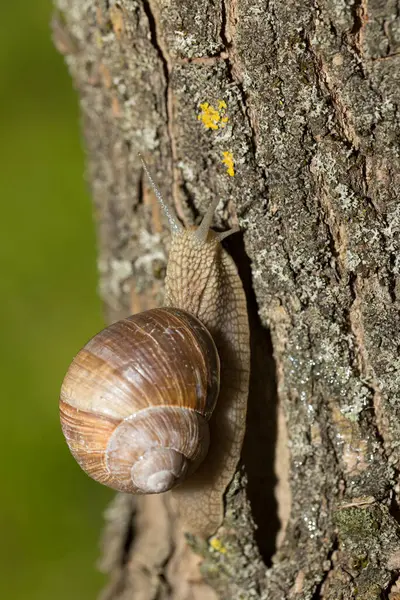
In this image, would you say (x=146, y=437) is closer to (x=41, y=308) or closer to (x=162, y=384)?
(x=162, y=384)

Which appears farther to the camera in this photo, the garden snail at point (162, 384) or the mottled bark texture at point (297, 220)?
the garden snail at point (162, 384)

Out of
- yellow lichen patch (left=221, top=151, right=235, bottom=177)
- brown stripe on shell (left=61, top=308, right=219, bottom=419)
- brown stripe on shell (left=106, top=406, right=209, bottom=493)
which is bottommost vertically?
brown stripe on shell (left=106, top=406, right=209, bottom=493)

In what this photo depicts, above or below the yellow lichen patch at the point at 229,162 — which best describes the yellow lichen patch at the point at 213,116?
above

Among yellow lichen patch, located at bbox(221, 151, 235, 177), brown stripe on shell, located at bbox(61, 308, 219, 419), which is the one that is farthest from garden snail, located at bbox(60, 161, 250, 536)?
yellow lichen patch, located at bbox(221, 151, 235, 177)

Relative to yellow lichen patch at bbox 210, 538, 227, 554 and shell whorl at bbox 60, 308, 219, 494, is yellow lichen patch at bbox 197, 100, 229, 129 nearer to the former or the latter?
shell whorl at bbox 60, 308, 219, 494

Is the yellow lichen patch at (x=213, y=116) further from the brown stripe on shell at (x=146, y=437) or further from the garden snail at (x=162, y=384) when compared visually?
the brown stripe on shell at (x=146, y=437)

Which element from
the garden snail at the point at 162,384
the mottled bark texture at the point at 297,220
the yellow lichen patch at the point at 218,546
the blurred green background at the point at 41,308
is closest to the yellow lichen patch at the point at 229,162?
the mottled bark texture at the point at 297,220

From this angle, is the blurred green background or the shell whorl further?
the blurred green background

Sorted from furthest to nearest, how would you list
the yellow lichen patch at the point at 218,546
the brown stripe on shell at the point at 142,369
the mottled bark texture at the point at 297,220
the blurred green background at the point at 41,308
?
the blurred green background at the point at 41,308 < the yellow lichen patch at the point at 218,546 < the brown stripe on shell at the point at 142,369 < the mottled bark texture at the point at 297,220
